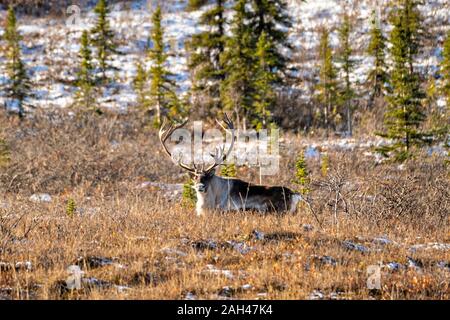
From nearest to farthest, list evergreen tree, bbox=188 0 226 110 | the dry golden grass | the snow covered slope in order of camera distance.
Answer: the dry golden grass, evergreen tree, bbox=188 0 226 110, the snow covered slope

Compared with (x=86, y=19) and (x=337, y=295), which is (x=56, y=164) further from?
(x=86, y=19)

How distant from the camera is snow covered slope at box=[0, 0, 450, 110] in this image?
31.6m

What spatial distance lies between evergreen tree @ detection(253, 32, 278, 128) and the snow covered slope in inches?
229

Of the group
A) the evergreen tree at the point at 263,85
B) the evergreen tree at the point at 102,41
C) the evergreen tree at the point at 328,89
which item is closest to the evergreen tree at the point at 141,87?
the evergreen tree at the point at 102,41

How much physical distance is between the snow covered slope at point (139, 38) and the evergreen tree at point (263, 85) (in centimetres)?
581

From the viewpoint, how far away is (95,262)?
22.4 feet

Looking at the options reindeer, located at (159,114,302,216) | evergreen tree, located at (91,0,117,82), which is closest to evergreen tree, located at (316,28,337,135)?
evergreen tree, located at (91,0,117,82)

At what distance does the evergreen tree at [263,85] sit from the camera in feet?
81.4

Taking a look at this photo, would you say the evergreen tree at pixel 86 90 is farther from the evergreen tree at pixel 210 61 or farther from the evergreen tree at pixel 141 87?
the evergreen tree at pixel 210 61

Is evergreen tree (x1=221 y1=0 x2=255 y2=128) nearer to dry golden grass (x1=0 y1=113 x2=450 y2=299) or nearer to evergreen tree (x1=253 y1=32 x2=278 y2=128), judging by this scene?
evergreen tree (x1=253 y1=32 x2=278 y2=128)

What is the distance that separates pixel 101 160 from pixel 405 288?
13806 millimetres

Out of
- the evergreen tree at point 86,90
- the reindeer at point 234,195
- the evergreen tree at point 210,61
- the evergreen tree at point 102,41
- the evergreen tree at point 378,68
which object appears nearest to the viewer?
the reindeer at point 234,195

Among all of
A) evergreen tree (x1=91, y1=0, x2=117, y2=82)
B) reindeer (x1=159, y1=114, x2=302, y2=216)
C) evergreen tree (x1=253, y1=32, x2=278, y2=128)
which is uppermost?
evergreen tree (x1=91, y1=0, x2=117, y2=82)

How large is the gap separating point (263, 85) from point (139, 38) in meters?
16.9
